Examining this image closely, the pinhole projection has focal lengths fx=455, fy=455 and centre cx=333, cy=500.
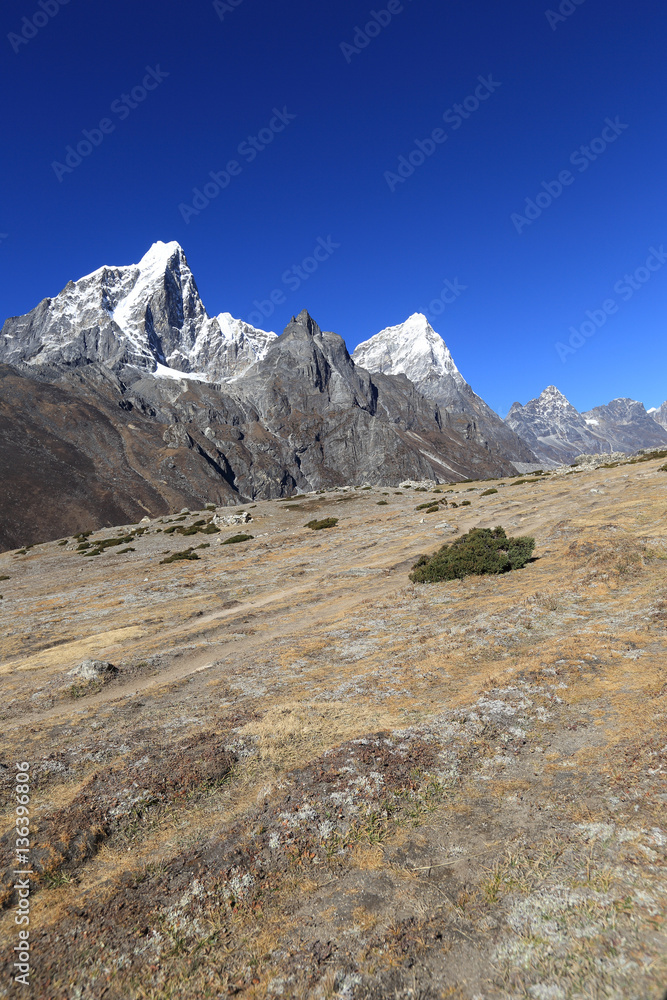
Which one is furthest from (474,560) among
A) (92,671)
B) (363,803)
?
(92,671)

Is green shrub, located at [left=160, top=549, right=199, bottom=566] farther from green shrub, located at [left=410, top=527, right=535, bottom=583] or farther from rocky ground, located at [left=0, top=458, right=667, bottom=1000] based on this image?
green shrub, located at [left=410, top=527, right=535, bottom=583]

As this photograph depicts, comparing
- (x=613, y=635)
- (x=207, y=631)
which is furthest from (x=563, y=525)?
(x=207, y=631)

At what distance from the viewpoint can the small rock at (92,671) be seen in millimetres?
13359

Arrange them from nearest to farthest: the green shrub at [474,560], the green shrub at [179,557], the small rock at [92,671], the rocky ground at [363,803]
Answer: the rocky ground at [363,803] → the small rock at [92,671] → the green shrub at [474,560] → the green shrub at [179,557]

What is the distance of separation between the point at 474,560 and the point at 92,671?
51.8 ft

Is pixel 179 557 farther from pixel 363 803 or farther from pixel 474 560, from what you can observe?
pixel 363 803

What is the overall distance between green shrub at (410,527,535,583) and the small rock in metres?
13.1

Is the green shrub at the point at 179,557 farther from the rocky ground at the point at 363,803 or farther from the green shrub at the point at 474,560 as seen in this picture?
the green shrub at the point at 474,560

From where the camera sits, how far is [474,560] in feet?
69.2

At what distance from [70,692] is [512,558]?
1783 centimetres

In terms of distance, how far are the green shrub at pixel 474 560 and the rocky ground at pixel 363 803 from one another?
3.60 m

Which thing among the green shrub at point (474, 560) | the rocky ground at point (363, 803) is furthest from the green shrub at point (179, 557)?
the green shrub at point (474, 560)

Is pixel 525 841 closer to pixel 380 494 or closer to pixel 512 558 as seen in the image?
pixel 512 558

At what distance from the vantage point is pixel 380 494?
242 ft
